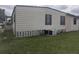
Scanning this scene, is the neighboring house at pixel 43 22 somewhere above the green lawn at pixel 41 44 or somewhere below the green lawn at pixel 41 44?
above

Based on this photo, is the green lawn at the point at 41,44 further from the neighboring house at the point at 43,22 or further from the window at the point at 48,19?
the window at the point at 48,19

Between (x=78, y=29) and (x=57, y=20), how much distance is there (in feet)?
1.27

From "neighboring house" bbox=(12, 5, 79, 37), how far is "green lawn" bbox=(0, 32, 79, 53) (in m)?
0.09

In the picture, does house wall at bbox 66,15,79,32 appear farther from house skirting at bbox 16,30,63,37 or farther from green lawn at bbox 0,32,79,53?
house skirting at bbox 16,30,63,37

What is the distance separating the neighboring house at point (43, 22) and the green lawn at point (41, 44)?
0.09m

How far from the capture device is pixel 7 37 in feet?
7.35

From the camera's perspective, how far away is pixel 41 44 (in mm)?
2275

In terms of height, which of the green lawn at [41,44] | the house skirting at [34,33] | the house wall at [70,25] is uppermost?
the house wall at [70,25]

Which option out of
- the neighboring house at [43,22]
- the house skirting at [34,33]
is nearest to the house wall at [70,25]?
the neighboring house at [43,22]

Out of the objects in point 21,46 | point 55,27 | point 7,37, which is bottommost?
point 21,46

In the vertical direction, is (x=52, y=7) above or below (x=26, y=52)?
above

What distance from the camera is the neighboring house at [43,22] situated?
2.24 m
